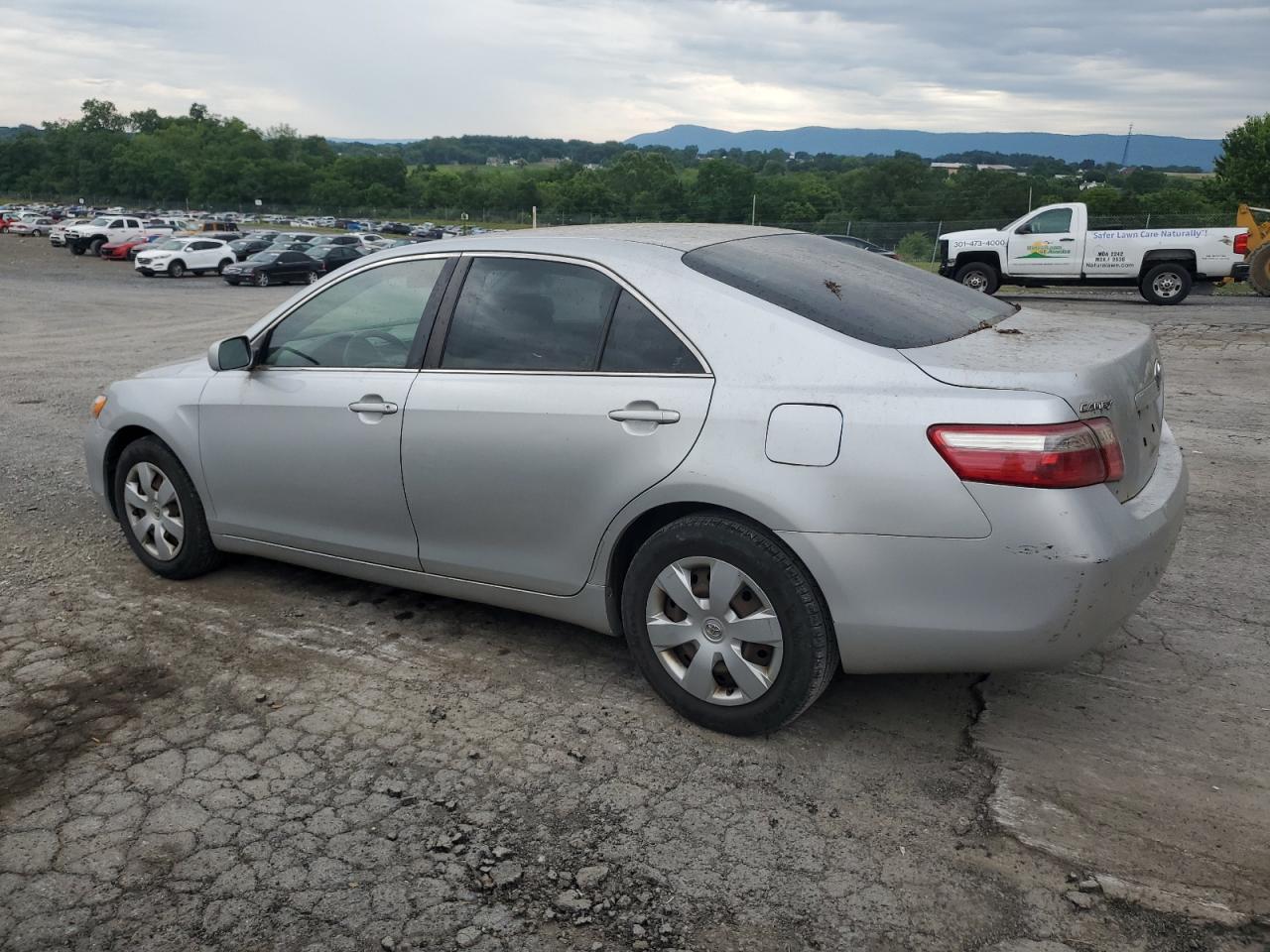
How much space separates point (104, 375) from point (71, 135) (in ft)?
479

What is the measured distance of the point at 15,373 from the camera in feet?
40.8

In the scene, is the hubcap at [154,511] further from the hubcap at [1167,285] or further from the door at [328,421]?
the hubcap at [1167,285]

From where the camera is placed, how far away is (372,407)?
4.18 m

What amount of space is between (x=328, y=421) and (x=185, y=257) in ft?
119

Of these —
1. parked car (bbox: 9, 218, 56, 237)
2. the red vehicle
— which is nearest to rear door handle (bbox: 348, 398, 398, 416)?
the red vehicle

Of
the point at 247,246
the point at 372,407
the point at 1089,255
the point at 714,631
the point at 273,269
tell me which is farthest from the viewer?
the point at 247,246

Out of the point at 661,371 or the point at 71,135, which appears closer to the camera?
the point at 661,371

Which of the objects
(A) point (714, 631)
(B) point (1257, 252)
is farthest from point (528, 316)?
(B) point (1257, 252)

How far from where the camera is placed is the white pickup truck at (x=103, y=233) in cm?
4562

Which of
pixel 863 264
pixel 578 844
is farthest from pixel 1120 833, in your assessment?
pixel 863 264

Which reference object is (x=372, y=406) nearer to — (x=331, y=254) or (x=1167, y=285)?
(x=1167, y=285)

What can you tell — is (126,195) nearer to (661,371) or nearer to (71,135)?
(71,135)

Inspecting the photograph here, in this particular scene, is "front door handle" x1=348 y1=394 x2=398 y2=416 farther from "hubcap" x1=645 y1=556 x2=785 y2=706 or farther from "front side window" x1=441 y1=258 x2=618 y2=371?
"hubcap" x1=645 y1=556 x2=785 y2=706

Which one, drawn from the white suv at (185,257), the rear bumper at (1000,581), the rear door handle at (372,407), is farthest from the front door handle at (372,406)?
the white suv at (185,257)
